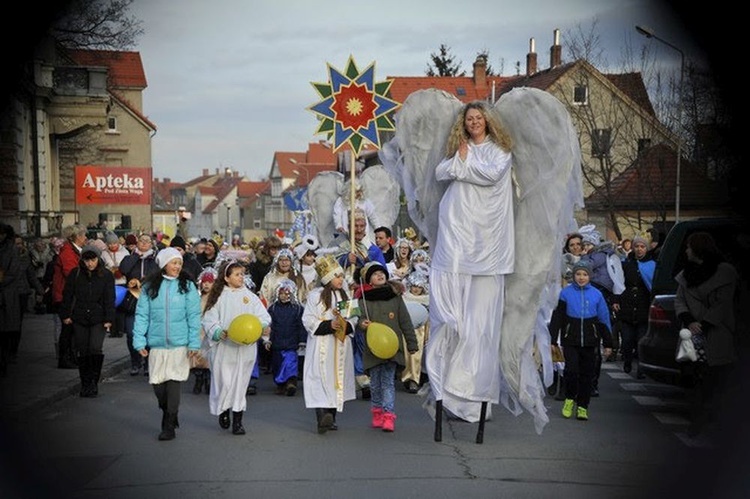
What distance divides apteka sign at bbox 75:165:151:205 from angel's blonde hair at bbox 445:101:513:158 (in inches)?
977

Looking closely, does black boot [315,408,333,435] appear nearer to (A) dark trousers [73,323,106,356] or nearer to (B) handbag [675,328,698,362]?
(B) handbag [675,328,698,362]

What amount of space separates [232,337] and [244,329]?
157 millimetres

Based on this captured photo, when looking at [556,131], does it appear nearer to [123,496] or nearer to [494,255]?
[494,255]

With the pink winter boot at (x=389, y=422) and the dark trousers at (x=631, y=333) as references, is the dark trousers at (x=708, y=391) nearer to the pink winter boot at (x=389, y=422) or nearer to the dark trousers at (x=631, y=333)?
the pink winter boot at (x=389, y=422)

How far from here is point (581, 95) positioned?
35.1 meters

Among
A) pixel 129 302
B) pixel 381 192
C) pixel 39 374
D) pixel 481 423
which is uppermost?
pixel 381 192

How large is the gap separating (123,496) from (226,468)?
115 cm

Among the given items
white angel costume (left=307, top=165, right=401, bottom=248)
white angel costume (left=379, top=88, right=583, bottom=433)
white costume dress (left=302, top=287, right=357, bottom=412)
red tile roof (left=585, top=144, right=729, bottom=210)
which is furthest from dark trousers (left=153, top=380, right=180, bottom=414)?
white angel costume (left=307, top=165, right=401, bottom=248)

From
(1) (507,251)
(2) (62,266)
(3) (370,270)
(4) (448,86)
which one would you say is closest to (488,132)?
(1) (507,251)

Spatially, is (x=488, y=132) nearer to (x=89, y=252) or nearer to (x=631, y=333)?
(x=89, y=252)

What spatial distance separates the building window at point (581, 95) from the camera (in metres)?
34.7

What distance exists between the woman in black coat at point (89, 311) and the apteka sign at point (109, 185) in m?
19.6

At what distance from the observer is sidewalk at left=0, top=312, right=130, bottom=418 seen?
1151cm

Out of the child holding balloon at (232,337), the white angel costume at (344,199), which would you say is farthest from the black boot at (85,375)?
the white angel costume at (344,199)
